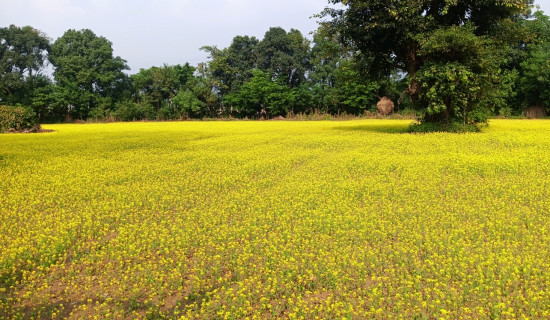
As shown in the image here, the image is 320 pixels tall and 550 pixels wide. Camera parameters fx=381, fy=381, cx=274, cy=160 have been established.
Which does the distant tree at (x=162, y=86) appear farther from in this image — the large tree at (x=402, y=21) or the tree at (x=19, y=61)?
the large tree at (x=402, y=21)

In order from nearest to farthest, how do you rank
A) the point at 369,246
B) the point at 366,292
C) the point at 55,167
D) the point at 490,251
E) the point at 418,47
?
the point at 366,292 → the point at 490,251 → the point at 369,246 → the point at 55,167 → the point at 418,47

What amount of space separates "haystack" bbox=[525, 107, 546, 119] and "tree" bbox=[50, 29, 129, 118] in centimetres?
5602

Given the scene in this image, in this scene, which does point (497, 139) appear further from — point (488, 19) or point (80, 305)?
point (80, 305)

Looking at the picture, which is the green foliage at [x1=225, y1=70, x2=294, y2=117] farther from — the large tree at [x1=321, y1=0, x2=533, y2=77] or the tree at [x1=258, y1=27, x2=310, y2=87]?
the large tree at [x1=321, y1=0, x2=533, y2=77]

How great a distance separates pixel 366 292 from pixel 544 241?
2.92m

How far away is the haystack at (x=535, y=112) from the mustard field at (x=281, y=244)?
42699 mm

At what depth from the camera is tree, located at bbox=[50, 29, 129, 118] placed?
55.5 meters

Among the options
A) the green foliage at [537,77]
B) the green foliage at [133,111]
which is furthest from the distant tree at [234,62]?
the green foliage at [537,77]

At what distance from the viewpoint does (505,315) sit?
12.0 ft

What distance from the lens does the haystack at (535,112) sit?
45.5 meters

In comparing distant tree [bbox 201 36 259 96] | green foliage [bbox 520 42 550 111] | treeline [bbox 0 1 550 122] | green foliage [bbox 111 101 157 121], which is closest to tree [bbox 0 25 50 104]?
treeline [bbox 0 1 550 122]

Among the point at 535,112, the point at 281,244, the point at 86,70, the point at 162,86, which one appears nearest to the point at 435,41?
the point at 281,244

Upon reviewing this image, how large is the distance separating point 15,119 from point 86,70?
103 feet

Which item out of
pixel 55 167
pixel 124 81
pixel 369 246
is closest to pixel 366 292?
pixel 369 246
